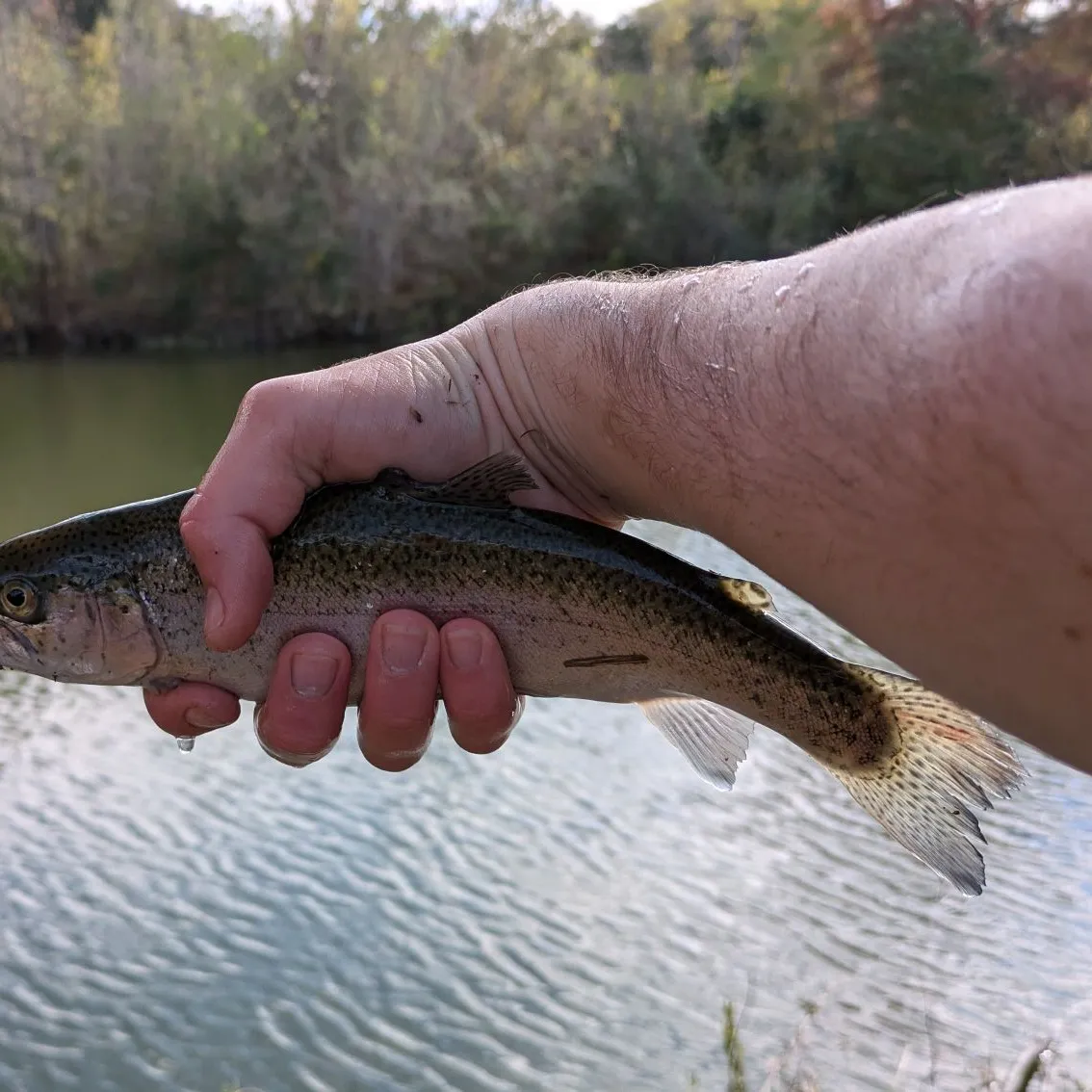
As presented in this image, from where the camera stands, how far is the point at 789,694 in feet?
11.2

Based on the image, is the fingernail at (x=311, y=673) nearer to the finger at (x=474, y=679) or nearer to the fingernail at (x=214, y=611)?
the fingernail at (x=214, y=611)

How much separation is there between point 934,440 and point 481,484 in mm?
1906

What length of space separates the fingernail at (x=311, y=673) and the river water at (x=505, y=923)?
4.83 m

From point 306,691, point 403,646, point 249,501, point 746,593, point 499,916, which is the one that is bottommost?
point 499,916

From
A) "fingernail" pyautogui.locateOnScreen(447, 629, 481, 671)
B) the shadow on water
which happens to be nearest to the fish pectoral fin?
"fingernail" pyautogui.locateOnScreen(447, 629, 481, 671)

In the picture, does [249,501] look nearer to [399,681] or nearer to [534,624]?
[399,681]

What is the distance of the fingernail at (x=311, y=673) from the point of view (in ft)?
12.1

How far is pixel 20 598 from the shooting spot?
3795 millimetres

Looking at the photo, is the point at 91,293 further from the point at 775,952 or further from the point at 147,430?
the point at 775,952

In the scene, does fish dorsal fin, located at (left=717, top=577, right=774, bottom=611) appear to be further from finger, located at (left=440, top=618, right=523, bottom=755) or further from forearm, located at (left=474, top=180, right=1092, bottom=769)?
finger, located at (left=440, top=618, right=523, bottom=755)

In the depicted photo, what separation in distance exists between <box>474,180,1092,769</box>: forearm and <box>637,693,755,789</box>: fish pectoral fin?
106 centimetres

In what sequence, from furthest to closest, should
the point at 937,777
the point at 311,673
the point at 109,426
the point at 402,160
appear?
the point at 402,160 → the point at 109,426 → the point at 311,673 → the point at 937,777

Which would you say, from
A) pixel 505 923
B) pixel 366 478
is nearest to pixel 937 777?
pixel 366 478

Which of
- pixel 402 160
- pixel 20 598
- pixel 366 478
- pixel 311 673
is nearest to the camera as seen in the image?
pixel 311 673
